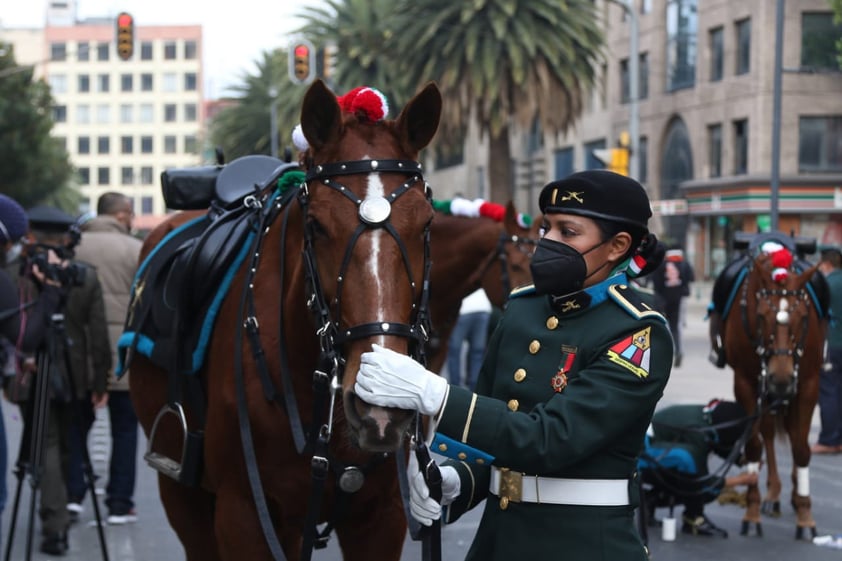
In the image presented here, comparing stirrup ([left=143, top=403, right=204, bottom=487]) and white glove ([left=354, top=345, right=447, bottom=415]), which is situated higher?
white glove ([left=354, top=345, right=447, bottom=415])

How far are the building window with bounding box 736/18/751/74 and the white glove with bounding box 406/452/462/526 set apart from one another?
3933 cm

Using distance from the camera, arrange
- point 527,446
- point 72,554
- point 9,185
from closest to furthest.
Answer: point 527,446, point 72,554, point 9,185

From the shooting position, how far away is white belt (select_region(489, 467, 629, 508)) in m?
3.11

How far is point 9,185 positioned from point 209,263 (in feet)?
125

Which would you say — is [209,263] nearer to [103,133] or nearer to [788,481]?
[788,481]

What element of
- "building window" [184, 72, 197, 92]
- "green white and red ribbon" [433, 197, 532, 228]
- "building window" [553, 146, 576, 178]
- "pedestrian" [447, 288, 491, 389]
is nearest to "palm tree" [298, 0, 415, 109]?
"building window" [553, 146, 576, 178]

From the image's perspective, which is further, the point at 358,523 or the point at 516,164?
the point at 516,164

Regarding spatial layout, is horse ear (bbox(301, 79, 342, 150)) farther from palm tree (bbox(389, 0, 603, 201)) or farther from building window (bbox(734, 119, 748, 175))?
building window (bbox(734, 119, 748, 175))

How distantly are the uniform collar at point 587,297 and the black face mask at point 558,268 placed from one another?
0.05m

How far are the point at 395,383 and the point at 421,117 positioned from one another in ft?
3.72

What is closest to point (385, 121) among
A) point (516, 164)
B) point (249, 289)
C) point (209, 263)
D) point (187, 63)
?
point (249, 289)

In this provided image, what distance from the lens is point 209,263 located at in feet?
14.8

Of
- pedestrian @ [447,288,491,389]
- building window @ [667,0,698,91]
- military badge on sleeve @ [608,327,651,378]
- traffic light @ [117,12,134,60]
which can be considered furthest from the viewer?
building window @ [667,0,698,91]

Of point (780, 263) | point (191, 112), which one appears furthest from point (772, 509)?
point (191, 112)
